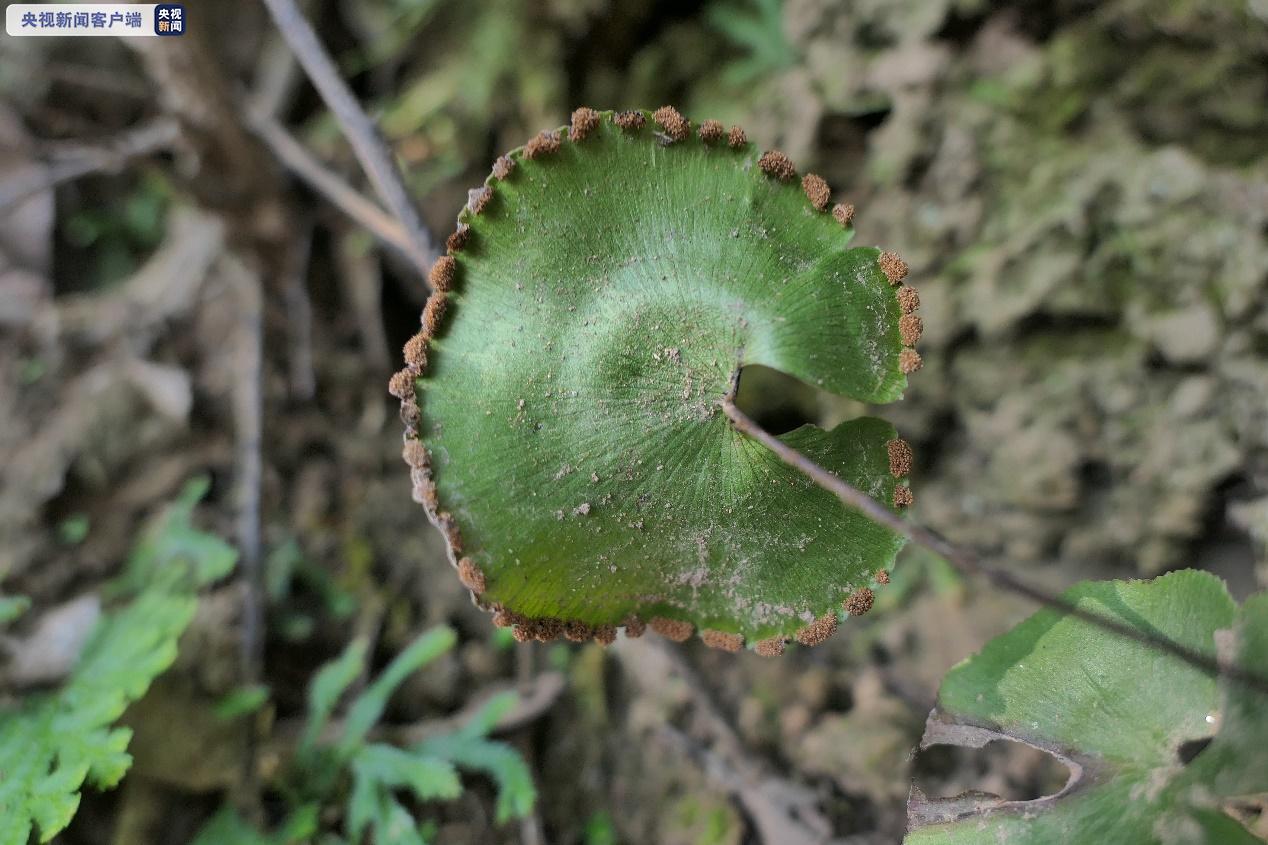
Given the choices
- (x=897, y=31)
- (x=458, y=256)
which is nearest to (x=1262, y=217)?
(x=897, y=31)

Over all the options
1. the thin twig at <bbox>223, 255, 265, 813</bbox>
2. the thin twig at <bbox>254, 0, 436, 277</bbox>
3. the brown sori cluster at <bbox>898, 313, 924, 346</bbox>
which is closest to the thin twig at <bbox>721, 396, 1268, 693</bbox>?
the brown sori cluster at <bbox>898, 313, 924, 346</bbox>

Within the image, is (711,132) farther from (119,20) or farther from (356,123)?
(119,20)

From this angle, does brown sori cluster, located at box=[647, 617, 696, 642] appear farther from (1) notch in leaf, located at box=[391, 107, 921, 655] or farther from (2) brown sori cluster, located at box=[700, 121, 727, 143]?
A: (2) brown sori cluster, located at box=[700, 121, 727, 143]

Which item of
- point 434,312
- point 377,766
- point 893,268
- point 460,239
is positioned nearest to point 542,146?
point 460,239

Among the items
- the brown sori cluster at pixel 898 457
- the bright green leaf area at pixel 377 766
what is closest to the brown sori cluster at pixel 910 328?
the brown sori cluster at pixel 898 457

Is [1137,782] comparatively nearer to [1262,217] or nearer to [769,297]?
[769,297]
